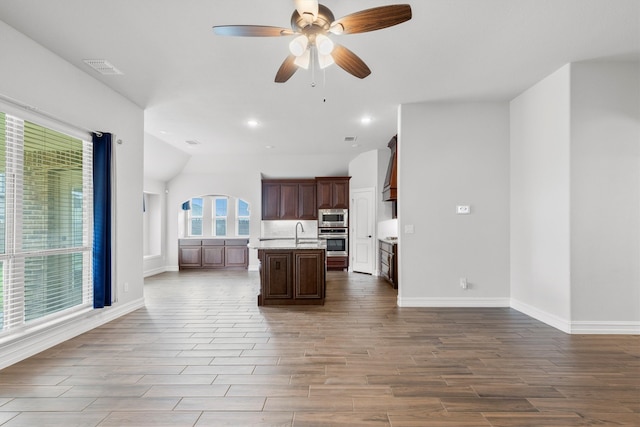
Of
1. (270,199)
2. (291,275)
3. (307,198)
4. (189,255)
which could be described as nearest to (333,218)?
(307,198)

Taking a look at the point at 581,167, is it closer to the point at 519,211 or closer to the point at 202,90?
the point at 519,211

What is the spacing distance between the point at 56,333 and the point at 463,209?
5.11m

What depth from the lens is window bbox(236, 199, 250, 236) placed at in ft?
31.8

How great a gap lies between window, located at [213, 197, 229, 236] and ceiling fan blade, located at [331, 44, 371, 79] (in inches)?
293

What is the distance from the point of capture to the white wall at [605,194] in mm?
3658

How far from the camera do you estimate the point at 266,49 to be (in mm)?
3352

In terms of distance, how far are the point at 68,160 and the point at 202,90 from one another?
5.69 feet

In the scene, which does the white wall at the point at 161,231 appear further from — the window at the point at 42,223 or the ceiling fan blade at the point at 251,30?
the ceiling fan blade at the point at 251,30

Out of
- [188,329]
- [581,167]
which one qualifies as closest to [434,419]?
[188,329]

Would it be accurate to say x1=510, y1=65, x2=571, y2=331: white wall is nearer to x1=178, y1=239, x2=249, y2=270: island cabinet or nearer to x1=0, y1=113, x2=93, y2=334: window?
x1=0, y1=113, x2=93, y2=334: window

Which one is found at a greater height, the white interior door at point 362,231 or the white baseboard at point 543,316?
the white interior door at point 362,231

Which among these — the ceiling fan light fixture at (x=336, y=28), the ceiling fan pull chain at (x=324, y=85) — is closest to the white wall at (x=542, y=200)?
the ceiling fan pull chain at (x=324, y=85)

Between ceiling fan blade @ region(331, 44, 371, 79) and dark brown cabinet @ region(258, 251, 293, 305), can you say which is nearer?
ceiling fan blade @ region(331, 44, 371, 79)

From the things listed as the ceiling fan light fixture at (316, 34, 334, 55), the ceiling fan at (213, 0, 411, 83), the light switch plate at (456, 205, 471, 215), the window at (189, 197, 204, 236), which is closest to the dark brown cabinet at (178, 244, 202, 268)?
the window at (189, 197, 204, 236)
